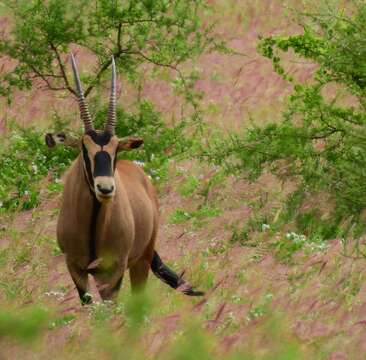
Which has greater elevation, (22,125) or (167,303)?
(167,303)

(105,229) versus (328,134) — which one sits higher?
(328,134)

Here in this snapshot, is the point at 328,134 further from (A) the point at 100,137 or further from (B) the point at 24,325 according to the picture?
(B) the point at 24,325

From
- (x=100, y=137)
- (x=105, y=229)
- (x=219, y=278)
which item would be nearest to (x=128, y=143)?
(x=100, y=137)

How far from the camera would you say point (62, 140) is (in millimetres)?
10805

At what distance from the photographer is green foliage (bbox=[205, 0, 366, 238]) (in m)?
9.74

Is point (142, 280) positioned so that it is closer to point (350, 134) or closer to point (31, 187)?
point (350, 134)

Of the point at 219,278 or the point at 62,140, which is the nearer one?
the point at 219,278

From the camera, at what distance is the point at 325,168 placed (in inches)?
451

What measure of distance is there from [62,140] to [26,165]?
→ 5447 millimetres

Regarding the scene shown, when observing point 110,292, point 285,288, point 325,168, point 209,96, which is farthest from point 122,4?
point 285,288

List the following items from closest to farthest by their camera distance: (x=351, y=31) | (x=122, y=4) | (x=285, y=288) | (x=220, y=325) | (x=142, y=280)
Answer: (x=220, y=325) < (x=285, y=288) < (x=351, y=31) < (x=142, y=280) < (x=122, y=4)

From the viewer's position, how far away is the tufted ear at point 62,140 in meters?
10.6

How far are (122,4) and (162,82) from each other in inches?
96.7

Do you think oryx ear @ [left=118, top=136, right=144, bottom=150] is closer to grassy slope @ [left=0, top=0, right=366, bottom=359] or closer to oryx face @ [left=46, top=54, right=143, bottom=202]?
oryx face @ [left=46, top=54, right=143, bottom=202]
